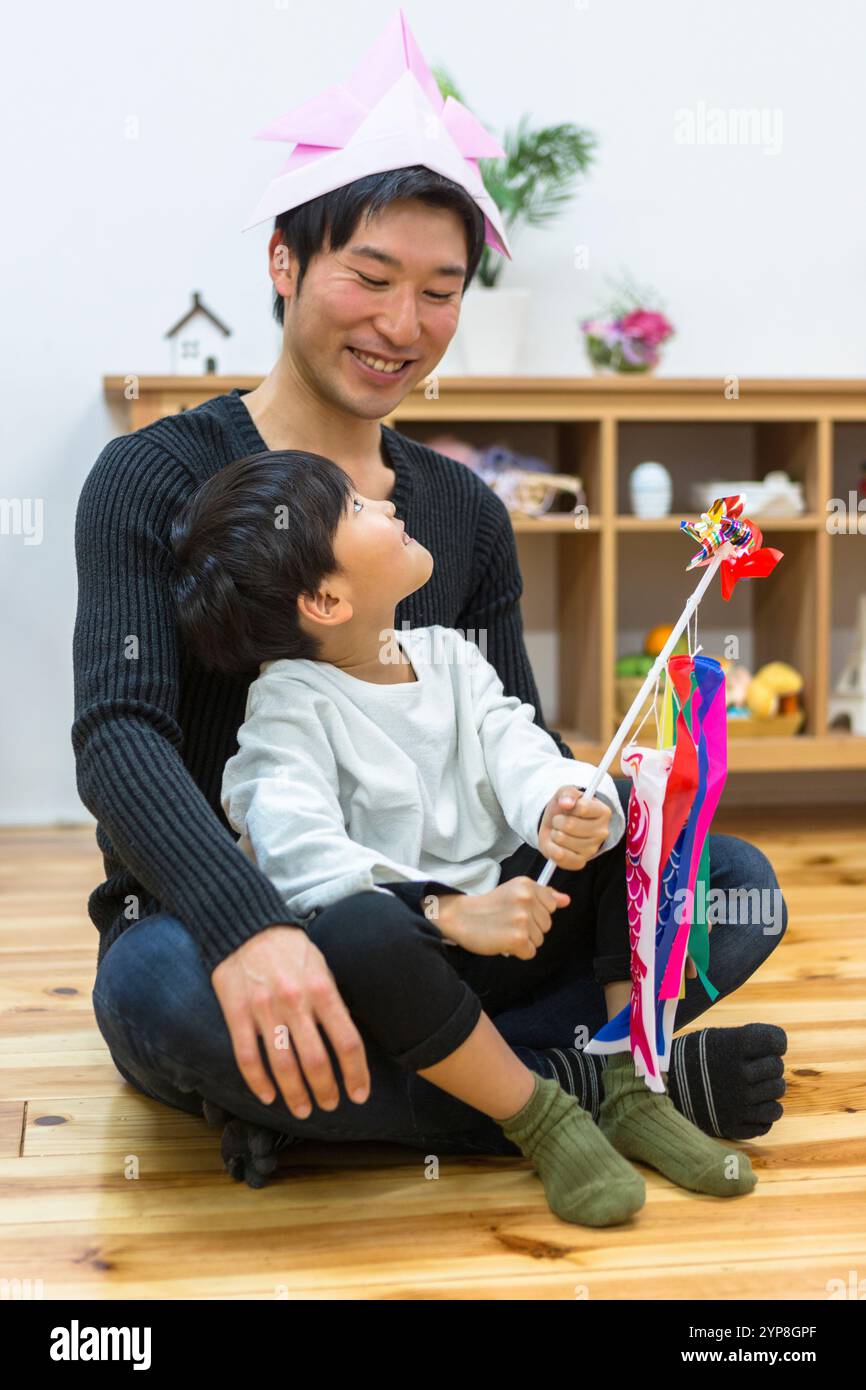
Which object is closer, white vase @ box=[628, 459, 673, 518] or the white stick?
the white stick

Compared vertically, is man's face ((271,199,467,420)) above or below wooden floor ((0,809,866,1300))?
above

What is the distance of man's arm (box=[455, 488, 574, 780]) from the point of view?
1705mm

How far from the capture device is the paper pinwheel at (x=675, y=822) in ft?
4.21

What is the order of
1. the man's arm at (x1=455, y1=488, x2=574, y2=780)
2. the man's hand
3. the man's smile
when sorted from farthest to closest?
the man's arm at (x1=455, y1=488, x2=574, y2=780) < the man's smile < the man's hand

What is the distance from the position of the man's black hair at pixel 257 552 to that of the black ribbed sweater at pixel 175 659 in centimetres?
5

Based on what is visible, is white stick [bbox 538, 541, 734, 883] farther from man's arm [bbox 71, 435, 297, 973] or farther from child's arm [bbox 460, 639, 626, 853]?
man's arm [bbox 71, 435, 297, 973]

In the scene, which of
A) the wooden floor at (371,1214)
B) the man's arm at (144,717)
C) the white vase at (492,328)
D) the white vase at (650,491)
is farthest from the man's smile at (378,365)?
the white vase at (650,491)

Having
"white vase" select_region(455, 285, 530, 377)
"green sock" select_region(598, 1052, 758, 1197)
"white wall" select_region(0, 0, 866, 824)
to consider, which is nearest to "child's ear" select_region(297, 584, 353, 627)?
"green sock" select_region(598, 1052, 758, 1197)

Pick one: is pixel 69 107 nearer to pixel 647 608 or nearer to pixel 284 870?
pixel 647 608

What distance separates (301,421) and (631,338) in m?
1.41

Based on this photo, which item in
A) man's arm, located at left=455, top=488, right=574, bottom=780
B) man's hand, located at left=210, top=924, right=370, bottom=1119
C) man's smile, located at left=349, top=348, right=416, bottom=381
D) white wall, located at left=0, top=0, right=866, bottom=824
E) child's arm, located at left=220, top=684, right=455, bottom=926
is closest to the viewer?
man's hand, located at left=210, top=924, right=370, bottom=1119

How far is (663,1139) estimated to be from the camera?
1322 millimetres

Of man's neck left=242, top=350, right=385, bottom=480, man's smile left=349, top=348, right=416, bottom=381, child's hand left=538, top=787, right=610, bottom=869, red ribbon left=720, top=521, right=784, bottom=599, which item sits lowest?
child's hand left=538, top=787, right=610, bottom=869
